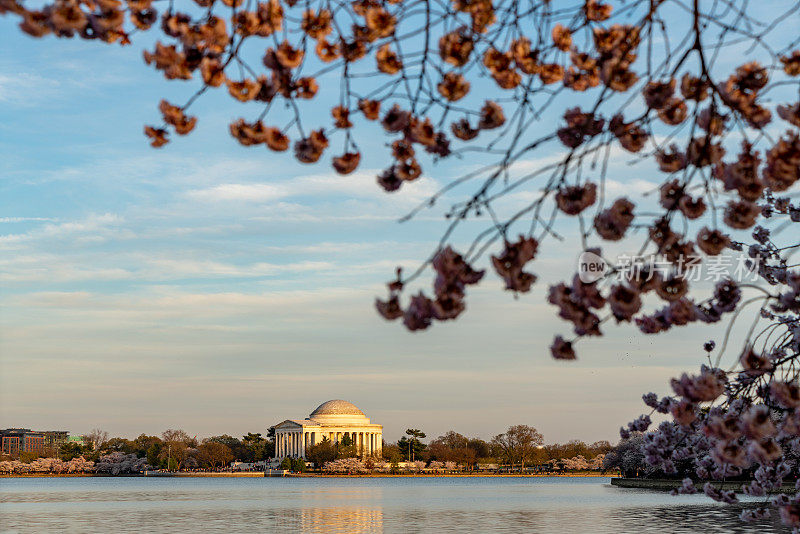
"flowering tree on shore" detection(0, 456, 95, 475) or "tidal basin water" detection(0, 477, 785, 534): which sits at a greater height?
"flowering tree on shore" detection(0, 456, 95, 475)

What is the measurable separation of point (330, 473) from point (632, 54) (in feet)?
415

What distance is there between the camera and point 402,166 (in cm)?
547

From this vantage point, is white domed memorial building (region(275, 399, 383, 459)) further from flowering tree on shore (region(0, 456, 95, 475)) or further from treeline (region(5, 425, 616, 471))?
flowering tree on shore (region(0, 456, 95, 475))

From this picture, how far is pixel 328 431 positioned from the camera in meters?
146

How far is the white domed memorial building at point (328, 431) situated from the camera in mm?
143625

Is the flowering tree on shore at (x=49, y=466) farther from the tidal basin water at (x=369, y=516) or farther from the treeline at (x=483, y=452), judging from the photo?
the tidal basin water at (x=369, y=516)

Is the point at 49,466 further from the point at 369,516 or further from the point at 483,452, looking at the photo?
the point at 369,516

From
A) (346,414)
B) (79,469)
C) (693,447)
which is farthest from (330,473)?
(693,447)

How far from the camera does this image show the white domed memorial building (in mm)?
143625

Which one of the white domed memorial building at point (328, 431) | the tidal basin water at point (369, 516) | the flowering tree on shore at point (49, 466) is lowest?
the tidal basin water at point (369, 516)

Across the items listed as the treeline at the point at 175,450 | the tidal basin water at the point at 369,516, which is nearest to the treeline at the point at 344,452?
the treeline at the point at 175,450

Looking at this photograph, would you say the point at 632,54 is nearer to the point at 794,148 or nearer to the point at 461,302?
the point at 794,148

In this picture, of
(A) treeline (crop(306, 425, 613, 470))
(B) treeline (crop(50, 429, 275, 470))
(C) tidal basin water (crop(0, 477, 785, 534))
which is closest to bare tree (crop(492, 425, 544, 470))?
(A) treeline (crop(306, 425, 613, 470))

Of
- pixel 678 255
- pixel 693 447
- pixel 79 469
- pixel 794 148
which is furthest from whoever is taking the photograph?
pixel 79 469
